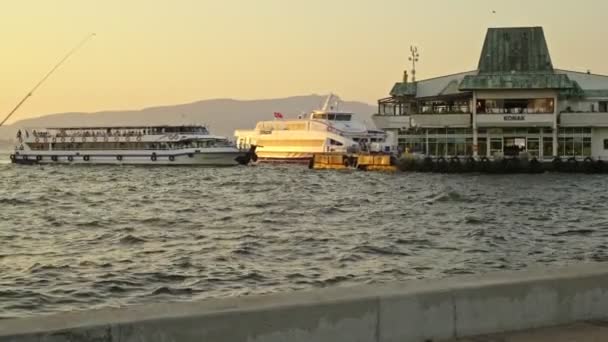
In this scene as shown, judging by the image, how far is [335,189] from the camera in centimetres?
5175

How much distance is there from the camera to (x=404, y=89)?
295ft

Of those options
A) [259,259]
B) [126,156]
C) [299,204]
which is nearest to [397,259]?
[259,259]

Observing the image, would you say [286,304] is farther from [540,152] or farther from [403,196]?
[540,152]

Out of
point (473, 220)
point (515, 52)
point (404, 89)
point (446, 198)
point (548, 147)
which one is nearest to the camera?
point (473, 220)

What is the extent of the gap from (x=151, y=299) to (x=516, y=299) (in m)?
8.63

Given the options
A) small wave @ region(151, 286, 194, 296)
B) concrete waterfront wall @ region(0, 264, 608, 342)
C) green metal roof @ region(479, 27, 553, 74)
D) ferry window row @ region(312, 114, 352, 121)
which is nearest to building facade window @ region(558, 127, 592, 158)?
green metal roof @ region(479, 27, 553, 74)

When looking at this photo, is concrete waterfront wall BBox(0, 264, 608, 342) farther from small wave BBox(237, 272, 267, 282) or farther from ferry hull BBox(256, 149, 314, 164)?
ferry hull BBox(256, 149, 314, 164)

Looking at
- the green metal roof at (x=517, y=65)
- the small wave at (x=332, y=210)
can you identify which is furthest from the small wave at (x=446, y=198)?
the green metal roof at (x=517, y=65)

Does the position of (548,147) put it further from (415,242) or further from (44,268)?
(44,268)

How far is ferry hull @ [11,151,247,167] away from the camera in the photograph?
94.1 m

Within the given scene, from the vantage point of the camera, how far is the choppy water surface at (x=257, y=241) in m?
15.0

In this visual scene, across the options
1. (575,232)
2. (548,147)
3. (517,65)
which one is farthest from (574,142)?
(575,232)

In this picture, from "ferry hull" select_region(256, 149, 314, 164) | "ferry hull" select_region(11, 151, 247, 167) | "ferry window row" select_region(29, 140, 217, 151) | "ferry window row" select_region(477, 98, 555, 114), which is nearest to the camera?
"ferry window row" select_region(477, 98, 555, 114)

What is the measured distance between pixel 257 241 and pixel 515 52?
7114 centimetres
